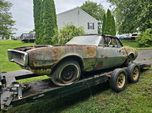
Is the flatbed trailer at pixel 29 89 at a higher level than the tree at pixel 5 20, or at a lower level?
lower

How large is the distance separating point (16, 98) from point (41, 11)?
70.4ft

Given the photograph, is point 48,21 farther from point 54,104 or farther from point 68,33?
point 54,104

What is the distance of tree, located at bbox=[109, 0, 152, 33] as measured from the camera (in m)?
23.0

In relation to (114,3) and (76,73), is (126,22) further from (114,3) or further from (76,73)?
(76,73)

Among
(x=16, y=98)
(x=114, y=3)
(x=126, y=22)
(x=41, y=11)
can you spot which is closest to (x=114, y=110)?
(x=16, y=98)

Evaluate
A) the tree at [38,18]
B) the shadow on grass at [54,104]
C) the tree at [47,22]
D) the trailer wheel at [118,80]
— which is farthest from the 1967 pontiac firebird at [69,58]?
the tree at [38,18]

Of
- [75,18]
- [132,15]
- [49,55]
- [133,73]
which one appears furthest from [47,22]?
[49,55]

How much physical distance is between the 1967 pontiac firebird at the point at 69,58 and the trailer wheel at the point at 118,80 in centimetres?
45

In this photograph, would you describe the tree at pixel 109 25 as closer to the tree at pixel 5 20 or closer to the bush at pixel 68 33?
the bush at pixel 68 33

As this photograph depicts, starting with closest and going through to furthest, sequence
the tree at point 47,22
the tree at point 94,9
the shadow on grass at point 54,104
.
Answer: the shadow on grass at point 54,104, the tree at point 47,22, the tree at point 94,9

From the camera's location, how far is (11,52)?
6.00 meters

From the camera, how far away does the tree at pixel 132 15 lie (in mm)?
22969

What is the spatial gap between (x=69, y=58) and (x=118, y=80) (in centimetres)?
197

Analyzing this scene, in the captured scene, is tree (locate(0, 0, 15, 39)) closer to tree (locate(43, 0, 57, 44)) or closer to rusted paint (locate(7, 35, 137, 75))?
tree (locate(43, 0, 57, 44))
